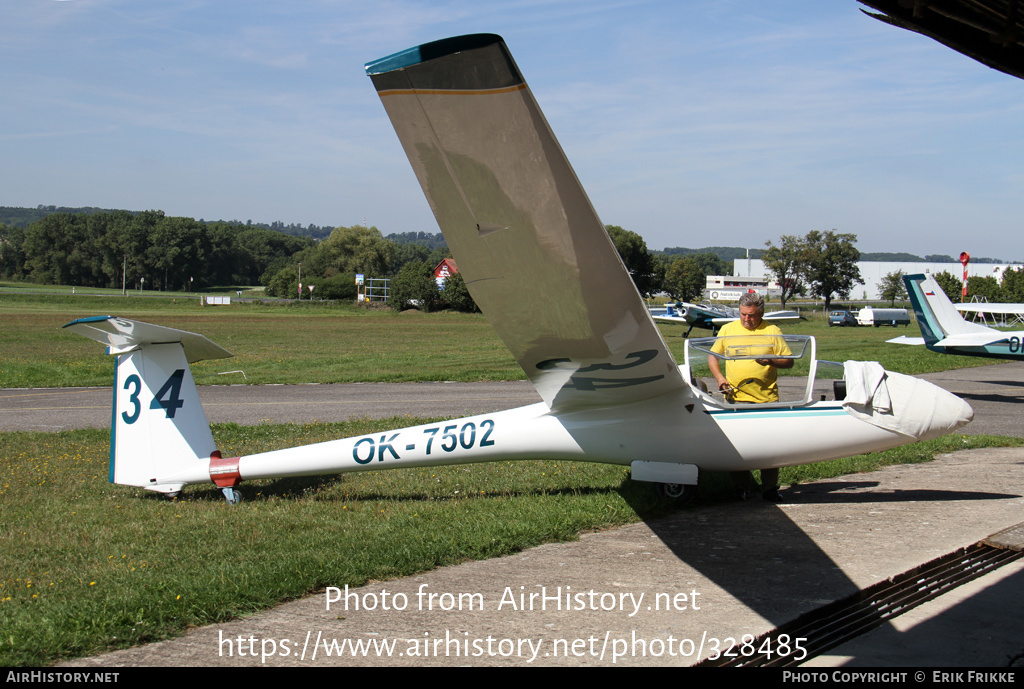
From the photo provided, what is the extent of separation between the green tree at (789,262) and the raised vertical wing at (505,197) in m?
91.9

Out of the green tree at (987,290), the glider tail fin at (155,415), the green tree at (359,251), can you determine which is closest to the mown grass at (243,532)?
the glider tail fin at (155,415)

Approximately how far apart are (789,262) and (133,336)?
9250cm

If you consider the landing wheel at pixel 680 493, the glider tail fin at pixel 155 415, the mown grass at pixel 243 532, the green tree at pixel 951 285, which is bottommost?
the mown grass at pixel 243 532

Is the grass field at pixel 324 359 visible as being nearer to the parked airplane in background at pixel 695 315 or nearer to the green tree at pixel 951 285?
the parked airplane in background at pixel 695 315

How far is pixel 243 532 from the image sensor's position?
588 cm

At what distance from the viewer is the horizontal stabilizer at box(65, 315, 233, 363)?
6195mm

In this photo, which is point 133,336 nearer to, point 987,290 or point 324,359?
point 324,359

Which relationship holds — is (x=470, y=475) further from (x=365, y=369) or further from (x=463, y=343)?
(x=463, y=343)

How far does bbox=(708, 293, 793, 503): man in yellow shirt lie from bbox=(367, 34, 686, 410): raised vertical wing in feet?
7.43

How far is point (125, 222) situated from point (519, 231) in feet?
524

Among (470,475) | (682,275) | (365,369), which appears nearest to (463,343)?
(365,369)

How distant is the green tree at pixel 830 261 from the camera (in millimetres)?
88688

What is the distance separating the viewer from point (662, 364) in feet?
17.2

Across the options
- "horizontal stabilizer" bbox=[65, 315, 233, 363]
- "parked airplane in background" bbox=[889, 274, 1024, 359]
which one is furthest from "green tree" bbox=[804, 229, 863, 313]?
"horizontal stabilizer" bbox=[65, 315, 233, 363]
